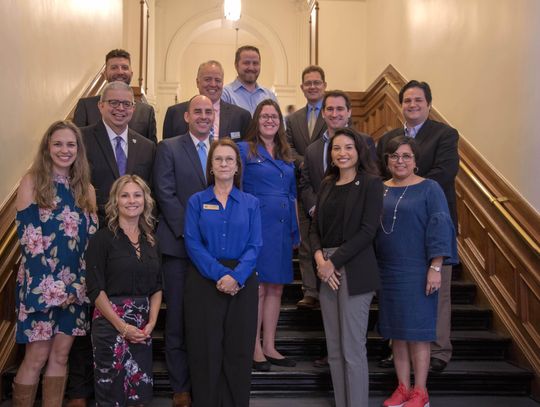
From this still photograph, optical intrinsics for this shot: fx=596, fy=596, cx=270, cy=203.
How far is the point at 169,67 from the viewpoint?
11.3m

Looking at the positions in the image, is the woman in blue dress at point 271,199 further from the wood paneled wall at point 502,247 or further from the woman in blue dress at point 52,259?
the wood paneled wall at point 502,247

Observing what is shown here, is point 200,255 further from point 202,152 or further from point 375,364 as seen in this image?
point 375,364

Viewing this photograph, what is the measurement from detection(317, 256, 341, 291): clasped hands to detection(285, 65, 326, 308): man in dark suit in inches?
36.9

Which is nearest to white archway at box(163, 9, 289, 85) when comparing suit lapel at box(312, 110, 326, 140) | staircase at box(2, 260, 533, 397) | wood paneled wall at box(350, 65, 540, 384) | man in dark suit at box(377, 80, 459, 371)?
wood paneled wall at box(350, 65, 540, 384)

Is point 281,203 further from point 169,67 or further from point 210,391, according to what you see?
point 169,67

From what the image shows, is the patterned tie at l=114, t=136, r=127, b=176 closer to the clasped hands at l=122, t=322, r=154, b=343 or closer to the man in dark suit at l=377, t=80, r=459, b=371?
the clasped hands at l=122, t=322, r=154, b=343

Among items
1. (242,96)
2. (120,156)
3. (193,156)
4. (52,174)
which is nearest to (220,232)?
(193,156)

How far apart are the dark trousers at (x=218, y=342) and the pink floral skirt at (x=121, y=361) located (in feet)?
0.80

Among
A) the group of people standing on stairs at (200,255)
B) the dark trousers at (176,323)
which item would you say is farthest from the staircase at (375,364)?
the dark trousers at (176,323)

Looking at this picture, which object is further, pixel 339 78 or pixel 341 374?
pixel 339 78

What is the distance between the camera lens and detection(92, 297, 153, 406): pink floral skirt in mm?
2793

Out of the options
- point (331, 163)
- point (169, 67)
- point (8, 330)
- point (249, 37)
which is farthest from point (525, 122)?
point (249, 37)

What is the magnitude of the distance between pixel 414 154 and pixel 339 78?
5.59 meters

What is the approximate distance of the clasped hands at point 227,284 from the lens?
9.55 feet
